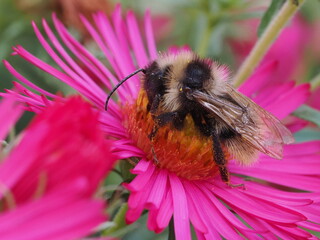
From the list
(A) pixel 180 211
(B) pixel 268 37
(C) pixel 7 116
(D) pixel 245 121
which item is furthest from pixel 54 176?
(B) pixel 268 37

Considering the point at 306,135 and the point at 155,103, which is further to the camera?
the point at 306,135

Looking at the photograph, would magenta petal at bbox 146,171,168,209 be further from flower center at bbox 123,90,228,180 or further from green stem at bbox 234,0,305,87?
green stem at bbox 234,0,305,87

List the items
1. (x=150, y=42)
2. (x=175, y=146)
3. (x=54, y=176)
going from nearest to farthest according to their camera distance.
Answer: (x=54, y=176), (x=175, y=146), (x=150, y=42)

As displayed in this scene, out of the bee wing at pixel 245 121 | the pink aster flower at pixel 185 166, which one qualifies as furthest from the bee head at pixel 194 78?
the pink aster flower at pixel 185 166

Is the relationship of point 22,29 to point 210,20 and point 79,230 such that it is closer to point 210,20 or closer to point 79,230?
point 210,20

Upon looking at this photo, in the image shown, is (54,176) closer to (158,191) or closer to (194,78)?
(158,191)

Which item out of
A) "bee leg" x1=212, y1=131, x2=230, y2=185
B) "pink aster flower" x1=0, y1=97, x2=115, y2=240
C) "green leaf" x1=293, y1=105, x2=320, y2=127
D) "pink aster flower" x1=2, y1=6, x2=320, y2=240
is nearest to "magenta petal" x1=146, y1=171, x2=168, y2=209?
"pink aster flower" x1=2, y1=6, x2=320, y2=240
